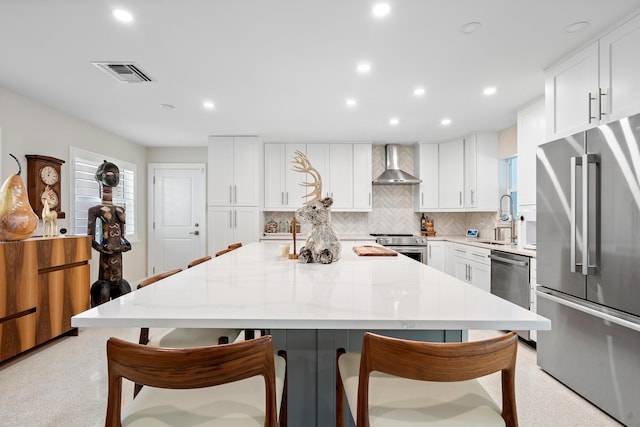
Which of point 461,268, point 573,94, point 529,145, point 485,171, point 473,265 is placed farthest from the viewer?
point 485,171

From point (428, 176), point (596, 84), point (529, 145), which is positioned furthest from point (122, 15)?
point (428, 176)

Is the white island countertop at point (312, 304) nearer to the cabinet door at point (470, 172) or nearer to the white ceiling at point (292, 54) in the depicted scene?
the white ceiling at point (292, 54)

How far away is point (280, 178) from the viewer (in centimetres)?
538

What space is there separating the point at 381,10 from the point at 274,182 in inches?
144

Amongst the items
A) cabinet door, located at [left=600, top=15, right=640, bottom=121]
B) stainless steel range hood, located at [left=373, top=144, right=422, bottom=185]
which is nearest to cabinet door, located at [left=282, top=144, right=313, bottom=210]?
stainless steel range hood, located at [left=373, top=144, right=422, bottom=185]

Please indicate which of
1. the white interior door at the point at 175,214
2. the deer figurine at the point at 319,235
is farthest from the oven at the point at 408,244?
the white interior door at the point at 175,214

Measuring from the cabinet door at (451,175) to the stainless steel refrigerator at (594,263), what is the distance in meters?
2.61

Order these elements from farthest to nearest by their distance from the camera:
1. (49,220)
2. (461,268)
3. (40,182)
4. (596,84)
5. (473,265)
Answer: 1. (461,268)
2. (473,265)
3. (40,182)
4. (49,220)
5. (596,84)

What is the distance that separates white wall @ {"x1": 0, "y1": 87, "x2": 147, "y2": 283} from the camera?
3.23 metres

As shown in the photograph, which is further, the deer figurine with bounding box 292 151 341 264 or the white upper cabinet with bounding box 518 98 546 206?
the white upper cabinet with bounding box 518 98 546 206

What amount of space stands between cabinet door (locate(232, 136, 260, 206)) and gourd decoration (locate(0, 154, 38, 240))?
256 centimetres

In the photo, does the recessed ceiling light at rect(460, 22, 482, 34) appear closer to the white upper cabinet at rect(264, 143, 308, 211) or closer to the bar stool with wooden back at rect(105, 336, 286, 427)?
the bar stool with wooden back at rect(105, 336, 286, 427)

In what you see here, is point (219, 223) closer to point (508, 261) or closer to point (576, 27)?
point (508, 261)

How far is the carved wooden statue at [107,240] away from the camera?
3564 millimetres
